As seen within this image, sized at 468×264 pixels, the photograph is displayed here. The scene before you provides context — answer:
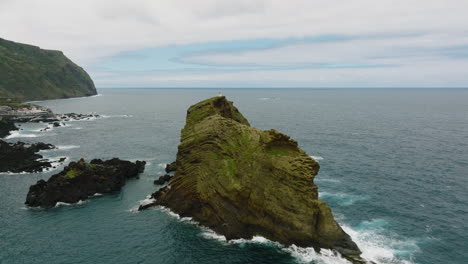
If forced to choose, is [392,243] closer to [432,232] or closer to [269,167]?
[432,232]

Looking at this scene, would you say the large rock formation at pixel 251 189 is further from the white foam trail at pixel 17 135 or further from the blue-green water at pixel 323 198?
the white foam trail at pixel 17 135

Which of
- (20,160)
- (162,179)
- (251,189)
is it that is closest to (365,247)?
(251,189)

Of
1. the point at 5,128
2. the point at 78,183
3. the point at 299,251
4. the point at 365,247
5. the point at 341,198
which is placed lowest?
the point at 299,251

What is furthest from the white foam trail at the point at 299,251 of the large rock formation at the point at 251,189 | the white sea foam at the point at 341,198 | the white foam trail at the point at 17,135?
the white foam trail at the point at 17,135

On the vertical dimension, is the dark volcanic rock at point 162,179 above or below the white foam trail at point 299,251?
above

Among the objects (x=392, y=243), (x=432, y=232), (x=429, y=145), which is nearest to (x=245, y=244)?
(x=392, y=243)

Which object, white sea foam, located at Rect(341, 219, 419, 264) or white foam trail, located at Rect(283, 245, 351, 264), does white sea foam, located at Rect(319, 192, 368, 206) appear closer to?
white sea foam, located at Rect(341, 219, 419, 264)

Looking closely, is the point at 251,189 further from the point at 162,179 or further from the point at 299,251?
the point at 162,179
